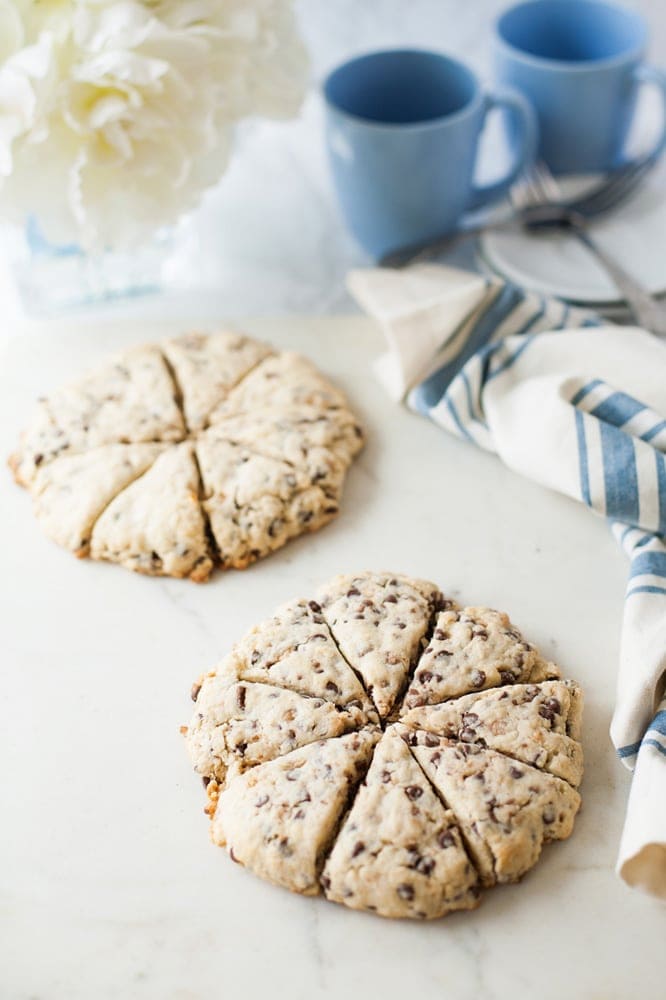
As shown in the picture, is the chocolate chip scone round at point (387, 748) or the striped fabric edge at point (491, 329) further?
the striped fabric edge at point (491, 329)

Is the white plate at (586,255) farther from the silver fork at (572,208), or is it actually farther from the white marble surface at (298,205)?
the white marble surface at (298,205)

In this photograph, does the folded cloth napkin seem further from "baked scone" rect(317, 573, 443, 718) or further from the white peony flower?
the white peony flower

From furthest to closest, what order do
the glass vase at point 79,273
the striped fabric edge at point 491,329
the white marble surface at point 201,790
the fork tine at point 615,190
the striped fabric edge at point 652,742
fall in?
the fork tine at point 615,190 < the glass vase at point 79,273 < the striped fabric edge at point 491,329 < the striped fabric edge at point 652,742 < the white marble surface at point 201,790

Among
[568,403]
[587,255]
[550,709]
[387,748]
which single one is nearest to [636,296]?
[587,255]

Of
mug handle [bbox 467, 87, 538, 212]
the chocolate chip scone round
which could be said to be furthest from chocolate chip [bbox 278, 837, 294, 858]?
mug handle [bbox 467, 87, 538, 212]

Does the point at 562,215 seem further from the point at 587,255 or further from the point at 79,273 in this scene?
the point at 79,273

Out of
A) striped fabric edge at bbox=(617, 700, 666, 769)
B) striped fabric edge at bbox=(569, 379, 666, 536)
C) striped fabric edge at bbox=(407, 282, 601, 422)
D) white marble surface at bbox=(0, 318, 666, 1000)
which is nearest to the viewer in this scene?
white marble surface at bbox=(0, 318, 666, 1000)

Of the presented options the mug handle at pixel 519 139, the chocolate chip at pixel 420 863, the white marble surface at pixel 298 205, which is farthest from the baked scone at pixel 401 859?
the mug handle at pixel 519 139
